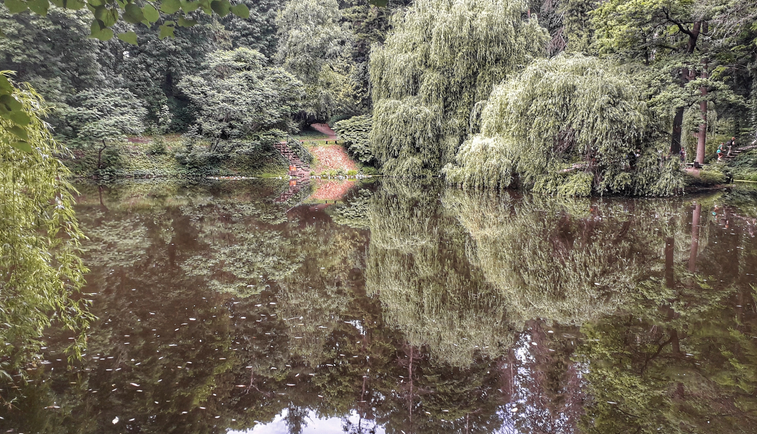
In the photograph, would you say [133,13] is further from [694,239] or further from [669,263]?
[694,239]

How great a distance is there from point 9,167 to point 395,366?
300cm

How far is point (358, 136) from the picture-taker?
25.5 metres

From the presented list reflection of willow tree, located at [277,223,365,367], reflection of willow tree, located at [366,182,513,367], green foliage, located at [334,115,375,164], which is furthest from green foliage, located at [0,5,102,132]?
reflection of willow tree, located at [366,182,513,367]

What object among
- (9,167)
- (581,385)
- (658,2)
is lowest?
(581,385)

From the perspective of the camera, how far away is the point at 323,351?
3846 mm

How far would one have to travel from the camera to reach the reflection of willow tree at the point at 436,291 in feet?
13.4

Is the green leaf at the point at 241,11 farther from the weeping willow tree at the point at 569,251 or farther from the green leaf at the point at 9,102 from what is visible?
the weeping willow tree at the point at 569,251

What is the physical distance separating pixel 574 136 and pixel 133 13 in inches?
527

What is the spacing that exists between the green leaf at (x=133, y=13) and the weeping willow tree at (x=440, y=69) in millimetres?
16975

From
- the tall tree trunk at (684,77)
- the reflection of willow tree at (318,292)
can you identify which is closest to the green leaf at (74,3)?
the reflection of willow tree at (318,292)

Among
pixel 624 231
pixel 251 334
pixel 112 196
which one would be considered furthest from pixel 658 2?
pixel 112 196

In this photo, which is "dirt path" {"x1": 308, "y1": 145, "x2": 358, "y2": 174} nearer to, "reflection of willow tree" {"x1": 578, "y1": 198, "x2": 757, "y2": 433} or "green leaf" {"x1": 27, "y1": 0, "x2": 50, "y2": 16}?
"reflection of willow tree" {"x1": 578, "y1": 198, "x2": 757, "y2": 433}

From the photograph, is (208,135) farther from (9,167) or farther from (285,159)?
(9,167)

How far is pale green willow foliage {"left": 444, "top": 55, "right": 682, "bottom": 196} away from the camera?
12.7 m
